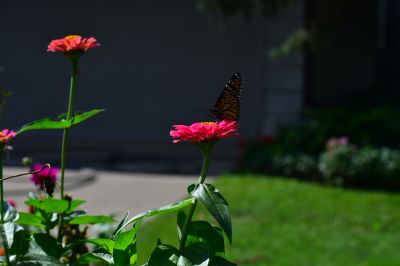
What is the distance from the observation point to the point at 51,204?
1.77 meters

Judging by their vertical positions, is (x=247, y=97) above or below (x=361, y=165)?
below

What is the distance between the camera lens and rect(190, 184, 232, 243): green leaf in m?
1.38

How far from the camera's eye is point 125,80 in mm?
14320

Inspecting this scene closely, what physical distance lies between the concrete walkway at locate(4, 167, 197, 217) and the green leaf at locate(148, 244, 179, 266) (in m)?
6.08

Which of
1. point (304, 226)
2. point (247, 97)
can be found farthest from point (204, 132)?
point (247, 97)

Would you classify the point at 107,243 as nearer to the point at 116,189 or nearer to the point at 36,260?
the point at 36,260

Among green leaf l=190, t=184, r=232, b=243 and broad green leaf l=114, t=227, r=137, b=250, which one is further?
broad green leaf l=114, t=227, r=137, b=250

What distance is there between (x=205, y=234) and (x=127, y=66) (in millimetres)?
12830

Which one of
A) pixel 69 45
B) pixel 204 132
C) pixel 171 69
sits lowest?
pixel 171 69

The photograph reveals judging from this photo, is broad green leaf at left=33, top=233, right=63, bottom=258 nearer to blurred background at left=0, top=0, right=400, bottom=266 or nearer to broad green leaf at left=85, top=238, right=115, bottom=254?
broad green leaf at left=85, top=238, right=115, bottom=254

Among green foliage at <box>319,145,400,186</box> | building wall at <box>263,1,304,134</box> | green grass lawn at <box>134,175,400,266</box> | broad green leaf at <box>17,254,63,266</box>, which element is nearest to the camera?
broad green leaf at <box>17,254,63,266</box>

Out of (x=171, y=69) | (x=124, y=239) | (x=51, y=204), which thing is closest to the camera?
(x=124, y=239)

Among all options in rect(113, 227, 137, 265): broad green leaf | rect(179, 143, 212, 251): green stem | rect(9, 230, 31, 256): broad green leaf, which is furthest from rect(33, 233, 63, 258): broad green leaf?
rect(179, 143, 212, 251): green stem

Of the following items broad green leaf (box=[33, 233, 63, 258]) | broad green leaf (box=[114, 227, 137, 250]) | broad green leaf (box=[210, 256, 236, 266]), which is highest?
broad green leaf (box=[114, 227, 137, 250])
